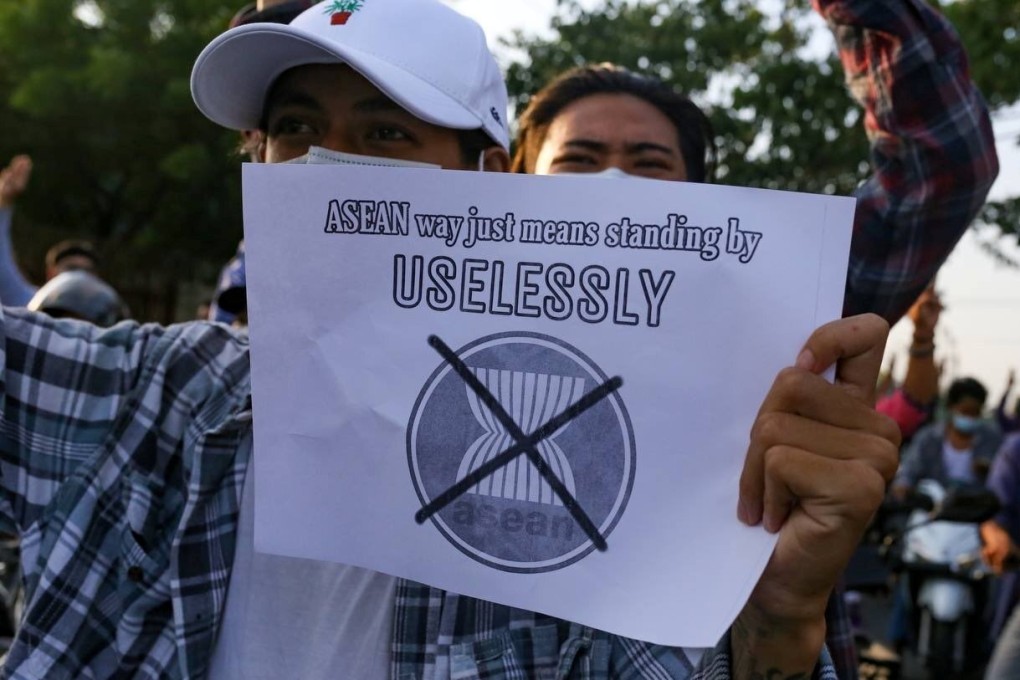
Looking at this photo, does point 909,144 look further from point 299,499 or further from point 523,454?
point 299,499

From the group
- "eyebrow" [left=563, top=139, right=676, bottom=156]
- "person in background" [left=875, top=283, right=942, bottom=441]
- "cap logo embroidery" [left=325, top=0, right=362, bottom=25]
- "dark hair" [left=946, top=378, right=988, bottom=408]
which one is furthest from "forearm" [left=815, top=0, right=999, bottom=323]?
"dark hair" [left=946, top=378, right=988, bottom=408]

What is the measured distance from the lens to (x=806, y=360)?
3.65 feet

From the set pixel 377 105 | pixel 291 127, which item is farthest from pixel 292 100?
pixel 377 105

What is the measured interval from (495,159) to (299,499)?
0.78 m

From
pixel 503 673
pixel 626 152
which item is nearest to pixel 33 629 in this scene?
pixel 503 673

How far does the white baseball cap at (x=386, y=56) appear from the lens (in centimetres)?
158

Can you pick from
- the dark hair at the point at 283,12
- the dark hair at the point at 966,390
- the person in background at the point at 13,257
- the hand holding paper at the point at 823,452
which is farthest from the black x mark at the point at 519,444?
the dark hair at the point at 966,390

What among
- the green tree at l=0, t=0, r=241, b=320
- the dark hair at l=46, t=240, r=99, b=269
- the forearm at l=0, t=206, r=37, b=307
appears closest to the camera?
the forearm at l=0, t=206, r=37, b=307

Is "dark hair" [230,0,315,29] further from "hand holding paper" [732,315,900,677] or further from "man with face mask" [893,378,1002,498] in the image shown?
"man with face mask" [893,378,1002,498]

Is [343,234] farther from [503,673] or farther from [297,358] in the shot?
[503,673]

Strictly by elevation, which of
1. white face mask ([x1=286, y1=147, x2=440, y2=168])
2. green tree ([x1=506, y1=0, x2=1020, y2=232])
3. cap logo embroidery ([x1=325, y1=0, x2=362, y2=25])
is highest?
green tree ([x1=506, y1=0, x2=1020, y2=232])

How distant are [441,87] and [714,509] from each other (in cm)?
83

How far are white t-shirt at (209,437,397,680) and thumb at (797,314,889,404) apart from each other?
654 mm

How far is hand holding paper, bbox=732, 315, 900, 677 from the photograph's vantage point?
1110mm
